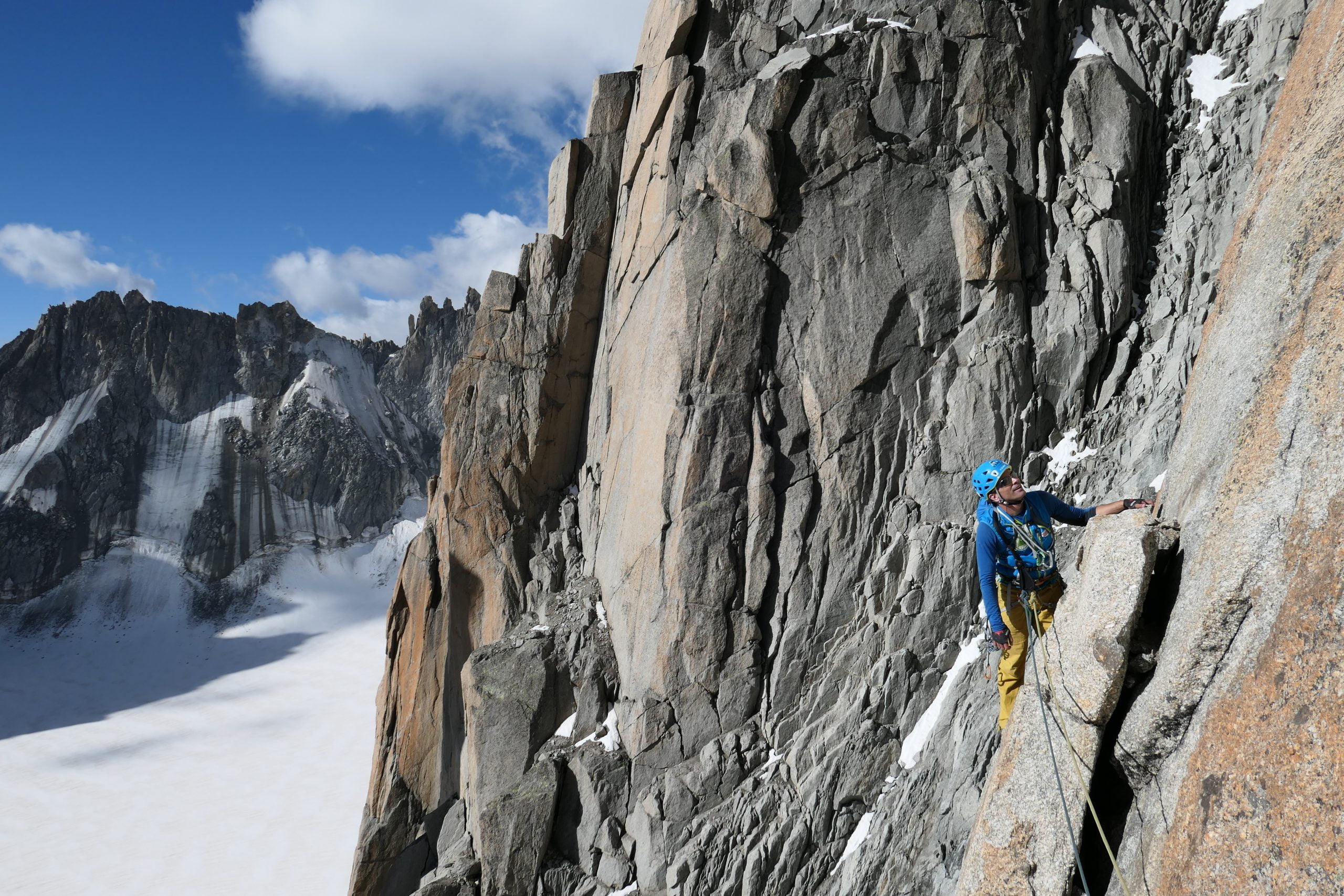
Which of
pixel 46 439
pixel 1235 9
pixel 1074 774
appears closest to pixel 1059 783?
pixel 1074 774

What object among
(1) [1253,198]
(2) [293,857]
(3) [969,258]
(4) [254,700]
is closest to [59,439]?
(4) [254,700]

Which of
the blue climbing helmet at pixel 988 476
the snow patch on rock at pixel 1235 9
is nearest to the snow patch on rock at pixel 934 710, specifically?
the blue climbing helmet at pixel 988 476

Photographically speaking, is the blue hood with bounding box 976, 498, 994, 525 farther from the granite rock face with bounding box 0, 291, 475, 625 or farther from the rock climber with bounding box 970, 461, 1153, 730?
the granite rock face with bounding box 0, 291, 475, 625

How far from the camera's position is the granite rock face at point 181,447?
66.2 metres

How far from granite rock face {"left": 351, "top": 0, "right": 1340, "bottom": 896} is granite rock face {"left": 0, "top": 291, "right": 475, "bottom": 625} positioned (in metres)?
64.3

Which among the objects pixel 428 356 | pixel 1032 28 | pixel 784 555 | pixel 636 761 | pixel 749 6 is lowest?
pixel 636 761

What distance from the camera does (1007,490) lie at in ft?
25.9

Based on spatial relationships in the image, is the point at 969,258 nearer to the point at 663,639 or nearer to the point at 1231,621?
the point at 663,639

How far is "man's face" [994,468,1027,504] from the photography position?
25.8 ft

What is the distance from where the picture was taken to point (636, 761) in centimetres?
1477

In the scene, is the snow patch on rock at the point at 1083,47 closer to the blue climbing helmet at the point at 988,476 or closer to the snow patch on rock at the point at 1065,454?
the snow patch on rock at the point at 1065,454

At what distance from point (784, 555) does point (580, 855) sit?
7.29 m

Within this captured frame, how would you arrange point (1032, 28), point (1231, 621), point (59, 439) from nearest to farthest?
point (1231, 621)
point (1032, 28)
point (59, 439)

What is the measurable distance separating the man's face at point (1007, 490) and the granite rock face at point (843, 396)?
171 inches
